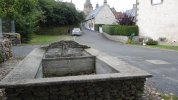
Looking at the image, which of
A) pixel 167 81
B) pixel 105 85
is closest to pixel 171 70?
pixel 167 81

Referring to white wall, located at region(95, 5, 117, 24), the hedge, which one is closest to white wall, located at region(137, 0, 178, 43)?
the hedge

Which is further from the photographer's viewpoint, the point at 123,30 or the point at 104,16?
the point at 104,16

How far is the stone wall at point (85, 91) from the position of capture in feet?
18.3

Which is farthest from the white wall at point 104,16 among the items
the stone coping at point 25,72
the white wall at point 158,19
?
the stone coping at point 25,72

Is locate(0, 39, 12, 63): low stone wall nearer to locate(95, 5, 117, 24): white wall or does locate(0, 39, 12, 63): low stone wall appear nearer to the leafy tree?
the leafy tree

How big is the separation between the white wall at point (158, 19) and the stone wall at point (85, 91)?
22204 mm

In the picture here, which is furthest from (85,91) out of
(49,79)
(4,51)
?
(4,51)

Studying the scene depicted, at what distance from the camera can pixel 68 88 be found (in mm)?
5742

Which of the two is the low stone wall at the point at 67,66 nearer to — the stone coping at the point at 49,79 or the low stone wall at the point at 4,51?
the stone coping at the point at 49,79

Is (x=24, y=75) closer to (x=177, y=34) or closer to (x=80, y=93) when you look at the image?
(x=80, y=93)

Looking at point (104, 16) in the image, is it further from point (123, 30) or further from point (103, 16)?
point (123, 30)

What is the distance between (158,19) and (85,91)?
2597 cm

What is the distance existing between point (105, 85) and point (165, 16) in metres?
24.4

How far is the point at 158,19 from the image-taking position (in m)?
30.5
